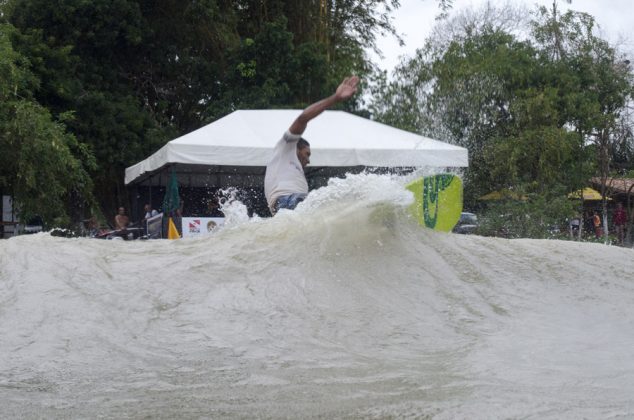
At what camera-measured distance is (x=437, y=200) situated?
7.08 metres

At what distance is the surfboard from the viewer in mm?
6703

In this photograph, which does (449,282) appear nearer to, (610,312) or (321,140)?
(610,312)

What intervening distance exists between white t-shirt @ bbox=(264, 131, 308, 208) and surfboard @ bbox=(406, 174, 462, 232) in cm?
99

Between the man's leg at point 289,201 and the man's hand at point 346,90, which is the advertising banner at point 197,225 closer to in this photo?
the man's leg at point 289,201

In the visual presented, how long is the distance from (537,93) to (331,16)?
5539 millimetres

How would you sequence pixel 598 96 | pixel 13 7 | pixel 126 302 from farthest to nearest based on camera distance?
pixel 598 96 → pixel 13 7 → pixel 126 302

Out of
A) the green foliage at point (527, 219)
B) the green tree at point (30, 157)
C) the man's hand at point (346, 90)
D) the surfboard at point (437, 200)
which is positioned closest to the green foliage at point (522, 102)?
the green foliage at point (527, 219)

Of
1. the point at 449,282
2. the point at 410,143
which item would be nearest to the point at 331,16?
the point at 410,143

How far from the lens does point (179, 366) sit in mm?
3777

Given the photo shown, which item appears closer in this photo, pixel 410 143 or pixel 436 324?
pixel 436 324

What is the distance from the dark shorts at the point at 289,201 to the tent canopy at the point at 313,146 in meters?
5.22

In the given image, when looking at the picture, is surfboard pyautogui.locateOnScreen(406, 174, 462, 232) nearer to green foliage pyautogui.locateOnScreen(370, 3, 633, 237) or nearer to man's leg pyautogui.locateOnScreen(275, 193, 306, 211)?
man's leg pyautogui.locateOnScreen(275, 193, 306, 211)

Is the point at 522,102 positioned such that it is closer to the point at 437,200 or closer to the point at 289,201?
the point at 437,200

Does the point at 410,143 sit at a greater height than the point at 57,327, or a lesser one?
greater
